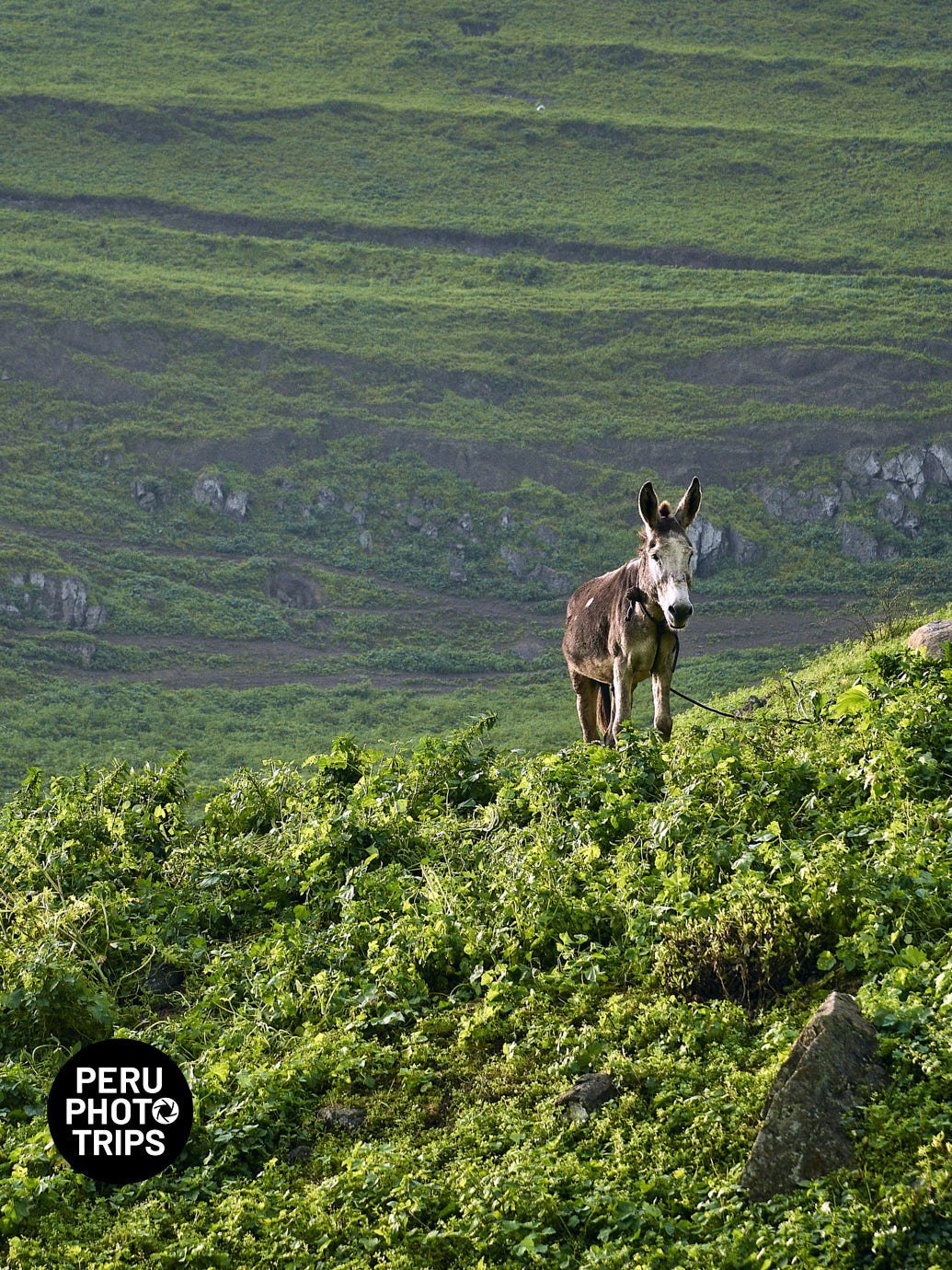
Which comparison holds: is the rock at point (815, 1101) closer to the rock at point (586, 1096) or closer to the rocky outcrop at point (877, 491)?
the rock at point (586, 1096)

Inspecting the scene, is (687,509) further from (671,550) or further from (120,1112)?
(120,1112)

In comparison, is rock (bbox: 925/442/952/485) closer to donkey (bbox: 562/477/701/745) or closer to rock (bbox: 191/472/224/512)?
rock (bbox: 191/472/224/512)

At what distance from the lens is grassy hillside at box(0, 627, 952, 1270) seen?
16.5ft

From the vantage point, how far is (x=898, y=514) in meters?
69.3

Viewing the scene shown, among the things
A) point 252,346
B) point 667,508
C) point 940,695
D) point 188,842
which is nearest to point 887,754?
point 940,695

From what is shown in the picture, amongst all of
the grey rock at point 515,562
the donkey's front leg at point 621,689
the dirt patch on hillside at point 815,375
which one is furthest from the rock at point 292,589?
the donkey's front leg at point 621,689

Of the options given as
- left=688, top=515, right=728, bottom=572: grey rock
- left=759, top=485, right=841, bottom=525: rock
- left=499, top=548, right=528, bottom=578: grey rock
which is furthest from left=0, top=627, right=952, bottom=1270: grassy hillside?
left=759, top=485, right=841, bottom=525: rock

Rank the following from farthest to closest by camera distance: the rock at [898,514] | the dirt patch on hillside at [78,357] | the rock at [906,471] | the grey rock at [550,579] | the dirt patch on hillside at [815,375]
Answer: the dirt patch on hillside at [78,357], the dirt patch on hillside at [815,375], the rock at [906,471], the rock at [898,514], the grey rock at [550,579]

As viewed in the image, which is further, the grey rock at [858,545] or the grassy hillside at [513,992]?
the grey rock at [858,545]

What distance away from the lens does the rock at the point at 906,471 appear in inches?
2790

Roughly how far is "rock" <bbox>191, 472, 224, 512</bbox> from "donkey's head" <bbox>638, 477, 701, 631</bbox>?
6385 cm

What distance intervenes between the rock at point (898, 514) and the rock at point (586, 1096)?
65775mm

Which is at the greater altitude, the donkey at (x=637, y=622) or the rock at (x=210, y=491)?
the rock at (x=210, y=491)

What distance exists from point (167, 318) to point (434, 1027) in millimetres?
80585
